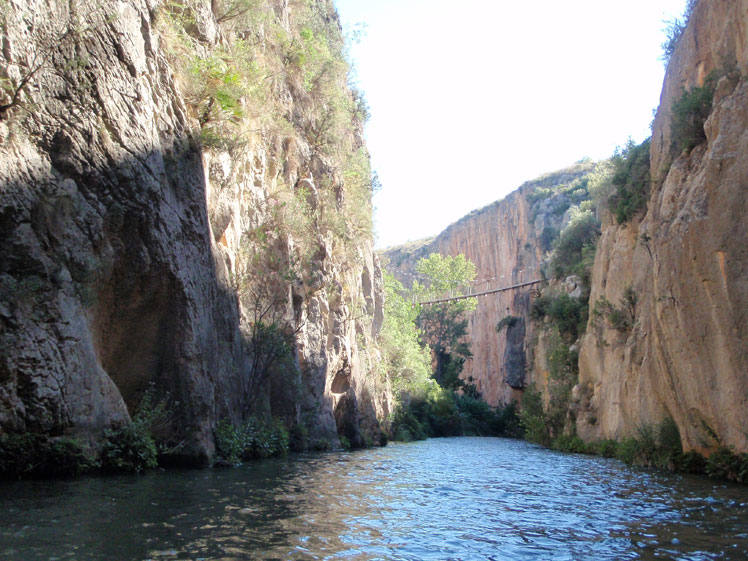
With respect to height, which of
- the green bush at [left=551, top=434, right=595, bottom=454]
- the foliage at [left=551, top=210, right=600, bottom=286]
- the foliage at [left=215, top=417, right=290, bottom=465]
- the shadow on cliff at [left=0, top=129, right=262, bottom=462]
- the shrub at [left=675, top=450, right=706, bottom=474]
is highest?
the foliage at [left=551, top=210, right=600, bottom=286]

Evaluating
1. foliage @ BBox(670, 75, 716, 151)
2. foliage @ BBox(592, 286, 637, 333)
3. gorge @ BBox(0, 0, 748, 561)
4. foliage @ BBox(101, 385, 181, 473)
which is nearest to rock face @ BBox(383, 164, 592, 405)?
foliage @ BBox(592, 286, 637, 333)

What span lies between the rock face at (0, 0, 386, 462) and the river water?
1.78 metres

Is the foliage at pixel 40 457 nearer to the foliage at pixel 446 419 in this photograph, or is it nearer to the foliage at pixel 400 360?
the foliage at pixel 400 360

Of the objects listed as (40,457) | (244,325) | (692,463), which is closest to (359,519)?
(40,457)

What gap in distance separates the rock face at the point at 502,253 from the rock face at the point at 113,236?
44187 millimetres

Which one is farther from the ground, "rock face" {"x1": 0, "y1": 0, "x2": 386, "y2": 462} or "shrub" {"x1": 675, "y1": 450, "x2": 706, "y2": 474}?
"rock face" {"x1": 0, "y1": 0, "x2": 386, "y2": 462}

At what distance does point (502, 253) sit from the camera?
79875mm

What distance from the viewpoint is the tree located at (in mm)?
66219

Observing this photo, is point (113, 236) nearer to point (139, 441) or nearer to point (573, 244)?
point (139, 441)

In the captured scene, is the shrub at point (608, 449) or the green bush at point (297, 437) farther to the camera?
the shrub at point (608, 449)

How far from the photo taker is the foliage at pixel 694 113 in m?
13.3

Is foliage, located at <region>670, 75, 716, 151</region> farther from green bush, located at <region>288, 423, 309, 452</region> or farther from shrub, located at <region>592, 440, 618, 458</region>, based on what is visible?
green bush, located at <region>288, 423, 309, 452</region>

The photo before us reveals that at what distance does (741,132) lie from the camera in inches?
419

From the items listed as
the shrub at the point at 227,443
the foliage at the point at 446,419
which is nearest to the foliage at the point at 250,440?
the shrub at the point at 227,443
